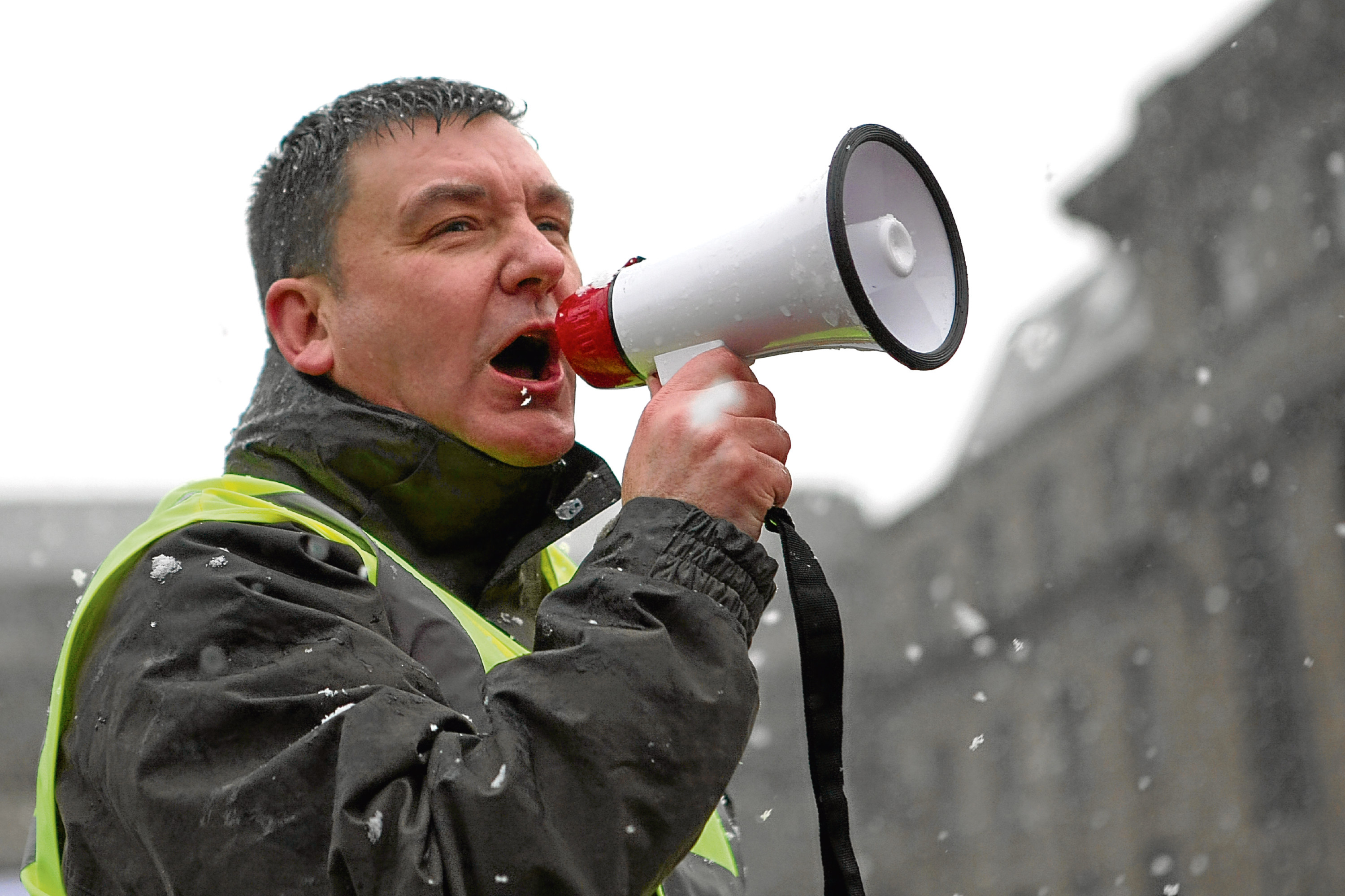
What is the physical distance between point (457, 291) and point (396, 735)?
0.77 m

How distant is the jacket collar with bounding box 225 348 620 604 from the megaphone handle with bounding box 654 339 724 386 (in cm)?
26

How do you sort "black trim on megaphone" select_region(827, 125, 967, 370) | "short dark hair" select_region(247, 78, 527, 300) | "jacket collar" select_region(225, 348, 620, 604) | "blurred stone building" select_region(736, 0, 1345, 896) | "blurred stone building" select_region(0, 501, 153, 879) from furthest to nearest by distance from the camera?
"blurred stone building" select_region(0, 501, 153, 879) < "blurred stone building" select_region(736, 0, 1345, 896) < "short dark hair" select_region(247, 78, 527, 300) < "jacket collar" select_region(225, 348, 620, 604) < "black trim on megaphone" select_region(827, 125, 967, 370)

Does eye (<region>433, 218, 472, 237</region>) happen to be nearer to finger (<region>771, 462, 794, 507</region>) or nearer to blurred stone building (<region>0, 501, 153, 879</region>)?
finger (<region>771, 462, 794, 507</region>)

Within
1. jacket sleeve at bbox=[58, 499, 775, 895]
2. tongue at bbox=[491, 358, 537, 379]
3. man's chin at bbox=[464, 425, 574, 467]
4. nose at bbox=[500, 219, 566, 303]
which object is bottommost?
jacket sleeve at bbox=[58, 499, 775, 895]

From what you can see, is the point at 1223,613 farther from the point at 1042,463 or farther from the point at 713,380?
the point at 713,380

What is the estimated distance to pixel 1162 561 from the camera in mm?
31922

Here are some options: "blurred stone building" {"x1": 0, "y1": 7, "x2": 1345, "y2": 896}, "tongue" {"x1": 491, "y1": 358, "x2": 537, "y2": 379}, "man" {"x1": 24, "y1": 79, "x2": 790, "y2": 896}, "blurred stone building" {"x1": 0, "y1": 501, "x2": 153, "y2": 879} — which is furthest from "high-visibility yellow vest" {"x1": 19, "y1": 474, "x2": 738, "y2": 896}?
"blurred stone building" {"x1": 0, "y1": 501, "x2": 153, "y2": 879}

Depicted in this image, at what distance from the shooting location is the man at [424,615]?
1326 millimetres

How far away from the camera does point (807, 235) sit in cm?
171

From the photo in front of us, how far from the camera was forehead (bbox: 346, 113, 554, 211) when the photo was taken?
2094mm

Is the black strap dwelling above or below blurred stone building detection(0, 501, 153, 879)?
above

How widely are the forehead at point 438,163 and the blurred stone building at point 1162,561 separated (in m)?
24.1

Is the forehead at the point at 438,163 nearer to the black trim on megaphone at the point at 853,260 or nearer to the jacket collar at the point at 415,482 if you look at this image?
the jacket collar at the point at 415,482

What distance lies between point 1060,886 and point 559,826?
33843mm
